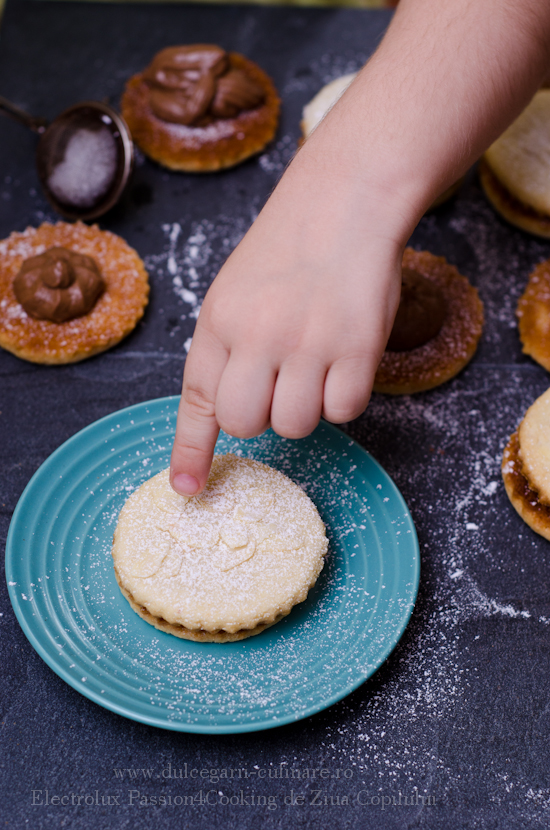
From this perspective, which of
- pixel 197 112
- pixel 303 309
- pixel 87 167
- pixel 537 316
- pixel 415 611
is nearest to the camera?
pixel 303 309

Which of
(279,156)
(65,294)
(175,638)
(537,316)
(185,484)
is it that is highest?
(537,316)

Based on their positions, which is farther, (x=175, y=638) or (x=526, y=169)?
(x=526, y=169)

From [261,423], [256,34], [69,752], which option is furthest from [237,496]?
[256,34]

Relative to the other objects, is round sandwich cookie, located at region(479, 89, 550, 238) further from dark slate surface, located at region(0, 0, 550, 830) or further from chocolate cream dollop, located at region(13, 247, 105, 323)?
chocolate cream dollop, located at region(13, 247, 105, 323)

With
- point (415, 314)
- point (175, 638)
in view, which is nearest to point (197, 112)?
point (415, 314)

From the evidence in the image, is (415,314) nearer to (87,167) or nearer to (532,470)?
(532,470)

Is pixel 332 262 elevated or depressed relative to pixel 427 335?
elevated

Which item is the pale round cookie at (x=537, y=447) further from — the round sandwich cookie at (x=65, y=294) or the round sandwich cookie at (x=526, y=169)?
the round sandwich cookie at (x=65, y=294)

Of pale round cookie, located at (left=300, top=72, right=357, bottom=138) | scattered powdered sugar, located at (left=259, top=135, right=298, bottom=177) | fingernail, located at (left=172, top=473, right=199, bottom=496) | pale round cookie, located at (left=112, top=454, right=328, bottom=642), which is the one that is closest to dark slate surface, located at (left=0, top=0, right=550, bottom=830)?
scattered powdered sugar, located at (left=259, top=135, right=298, bottom=177)
